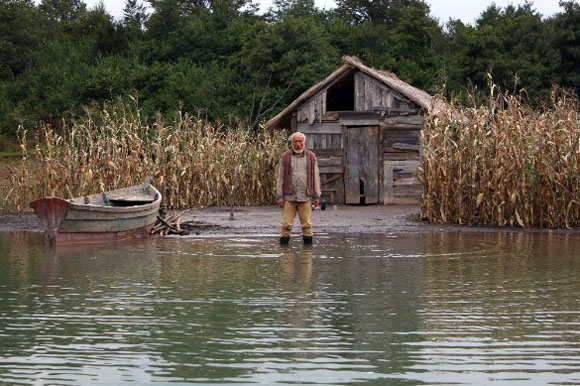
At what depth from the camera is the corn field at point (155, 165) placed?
24719 millimetres

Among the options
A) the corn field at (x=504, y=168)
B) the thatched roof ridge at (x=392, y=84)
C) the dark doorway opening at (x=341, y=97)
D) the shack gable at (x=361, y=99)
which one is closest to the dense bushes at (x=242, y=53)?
the dark doorway opening at (x=341, y=97)

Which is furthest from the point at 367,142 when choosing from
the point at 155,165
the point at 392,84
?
the point at 155,165

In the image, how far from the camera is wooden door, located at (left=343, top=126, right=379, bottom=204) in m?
29.4

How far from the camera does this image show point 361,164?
96.9ft

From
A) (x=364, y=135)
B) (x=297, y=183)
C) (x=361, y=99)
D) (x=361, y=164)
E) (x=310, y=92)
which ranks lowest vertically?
(x=297, y=183)

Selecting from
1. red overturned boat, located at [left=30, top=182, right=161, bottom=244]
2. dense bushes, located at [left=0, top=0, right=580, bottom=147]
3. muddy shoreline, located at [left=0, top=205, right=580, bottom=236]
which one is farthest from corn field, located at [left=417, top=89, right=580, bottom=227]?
dense bushes, located at [left=0, top=0, right=580, bottom=147]

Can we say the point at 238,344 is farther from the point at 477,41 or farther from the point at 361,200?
the point at 477,41

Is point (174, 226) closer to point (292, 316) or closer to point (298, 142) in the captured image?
point (298, 142)

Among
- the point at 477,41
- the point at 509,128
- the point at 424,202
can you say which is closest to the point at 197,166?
the point at 424,202

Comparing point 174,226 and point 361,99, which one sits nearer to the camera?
point 174,226

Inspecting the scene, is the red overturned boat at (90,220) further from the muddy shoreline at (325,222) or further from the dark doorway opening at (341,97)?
the dark doorway opening at (341,97)

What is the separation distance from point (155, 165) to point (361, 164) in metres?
5.58

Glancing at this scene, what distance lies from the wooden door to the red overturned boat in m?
9.54

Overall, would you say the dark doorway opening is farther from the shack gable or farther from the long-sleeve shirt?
the long-sleeve shirt
